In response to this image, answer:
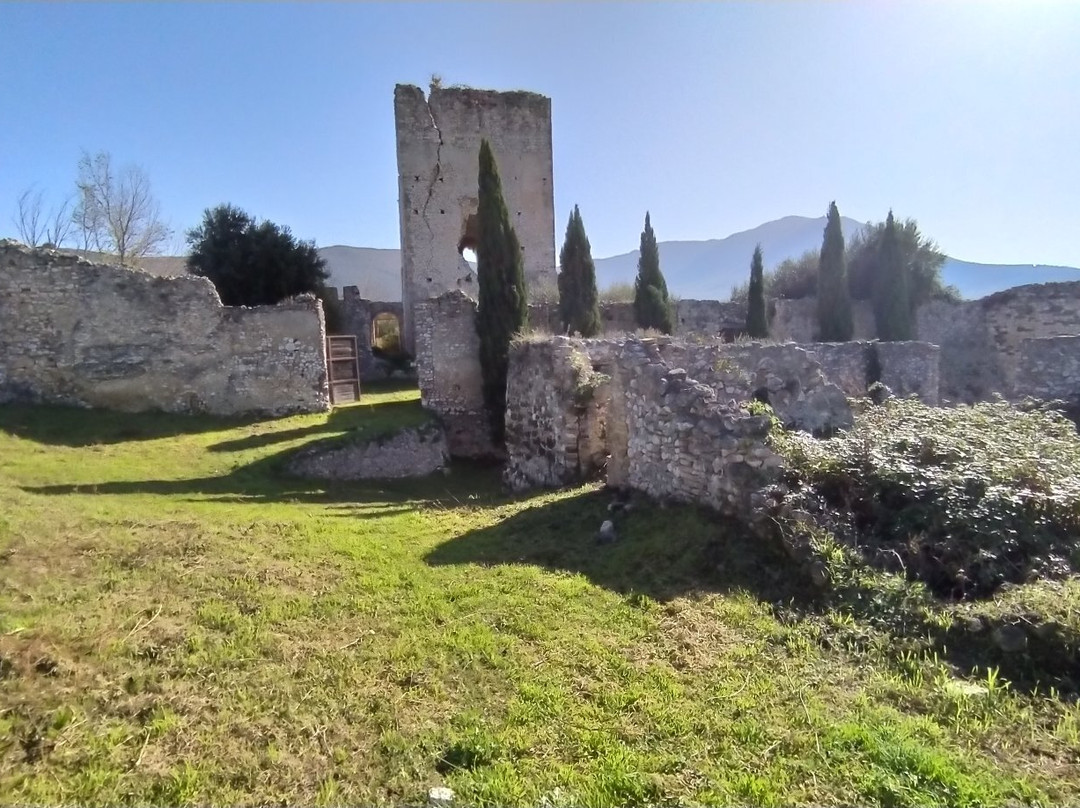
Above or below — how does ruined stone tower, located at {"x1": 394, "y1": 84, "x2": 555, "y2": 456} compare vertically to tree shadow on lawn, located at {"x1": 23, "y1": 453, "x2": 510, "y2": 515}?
above

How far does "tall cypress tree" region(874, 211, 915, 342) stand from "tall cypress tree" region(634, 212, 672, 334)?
7.66m

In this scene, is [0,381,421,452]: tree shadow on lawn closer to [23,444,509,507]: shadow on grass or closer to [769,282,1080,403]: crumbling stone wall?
[23,444,509,507]: shadow on grass

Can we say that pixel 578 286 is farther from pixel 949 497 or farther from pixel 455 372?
pixel 949 497

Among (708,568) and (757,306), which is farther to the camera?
(757,306)

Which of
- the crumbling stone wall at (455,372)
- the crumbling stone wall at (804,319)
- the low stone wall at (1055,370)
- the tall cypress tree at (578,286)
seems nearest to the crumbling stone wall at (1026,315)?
the crumbling stone wall at (804,319)

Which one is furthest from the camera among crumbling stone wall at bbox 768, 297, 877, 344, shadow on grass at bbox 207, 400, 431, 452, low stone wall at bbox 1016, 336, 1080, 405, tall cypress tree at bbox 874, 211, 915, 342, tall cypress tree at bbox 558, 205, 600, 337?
crumbling stone wall at bbox 768, 297, 877, 344

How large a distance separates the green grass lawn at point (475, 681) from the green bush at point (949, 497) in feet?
2.00

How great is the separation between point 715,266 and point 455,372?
66.0 m

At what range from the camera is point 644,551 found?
655 cm

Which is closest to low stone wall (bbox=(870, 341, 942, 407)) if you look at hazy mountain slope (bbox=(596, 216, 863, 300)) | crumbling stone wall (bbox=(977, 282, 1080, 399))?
crumbling stone wall (bbox=(977, 282, 1080, 399))

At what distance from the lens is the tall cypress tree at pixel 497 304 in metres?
16.0

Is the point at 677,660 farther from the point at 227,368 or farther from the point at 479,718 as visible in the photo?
the point at 227,368

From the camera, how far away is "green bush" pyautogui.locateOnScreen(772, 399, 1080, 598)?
17.0 ft

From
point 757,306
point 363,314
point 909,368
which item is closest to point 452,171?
point 363,314
